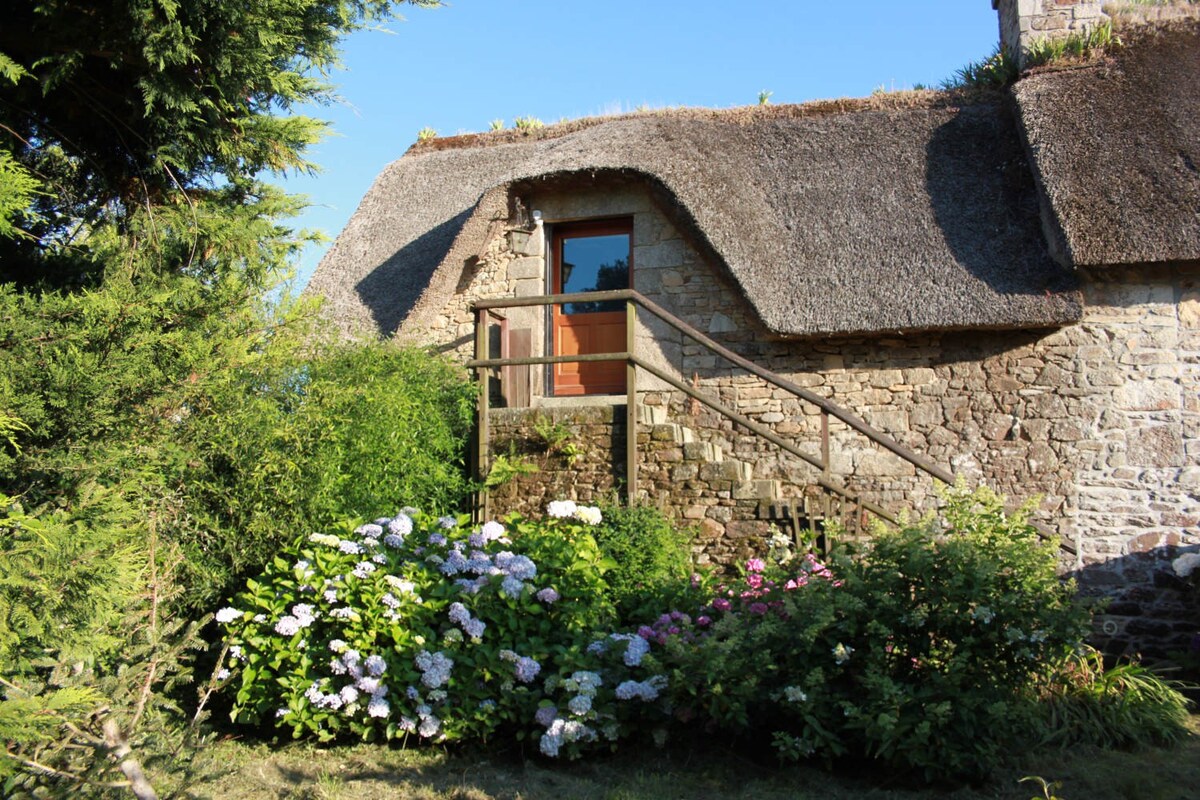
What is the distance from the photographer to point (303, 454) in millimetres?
6898

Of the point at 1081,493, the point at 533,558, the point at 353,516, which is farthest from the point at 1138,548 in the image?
the point at 353,516

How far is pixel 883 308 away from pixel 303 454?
4944 millimetres

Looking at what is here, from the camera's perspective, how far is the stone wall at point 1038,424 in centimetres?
844

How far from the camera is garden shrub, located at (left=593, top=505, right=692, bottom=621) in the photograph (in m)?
6.64

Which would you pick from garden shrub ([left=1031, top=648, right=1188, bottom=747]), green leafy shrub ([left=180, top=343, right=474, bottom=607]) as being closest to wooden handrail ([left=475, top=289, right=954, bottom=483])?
green leafy shrub ([left=180, top=343, right=474, bottom=607])

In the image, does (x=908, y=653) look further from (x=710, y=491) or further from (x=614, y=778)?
(x=710, y=491)

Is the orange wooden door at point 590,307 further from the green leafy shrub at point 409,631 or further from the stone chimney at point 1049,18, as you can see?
the stone chimney at point 1049,18

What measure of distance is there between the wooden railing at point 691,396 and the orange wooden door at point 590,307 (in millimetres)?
1856

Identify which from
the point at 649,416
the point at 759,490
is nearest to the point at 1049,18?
the point at 649,416

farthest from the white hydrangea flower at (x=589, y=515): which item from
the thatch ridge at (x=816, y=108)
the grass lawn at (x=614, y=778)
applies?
the thatch ridge at (x=816, y=108)

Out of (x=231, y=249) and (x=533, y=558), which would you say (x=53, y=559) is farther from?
(x=231, y=249)

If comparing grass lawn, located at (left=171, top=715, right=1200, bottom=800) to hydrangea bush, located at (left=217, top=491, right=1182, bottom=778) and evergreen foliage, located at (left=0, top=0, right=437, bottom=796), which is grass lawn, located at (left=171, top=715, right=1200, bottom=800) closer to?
hydrangea bush, located at (left=217, top=491, right=1182, bottom=778)

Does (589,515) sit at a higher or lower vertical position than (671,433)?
lower

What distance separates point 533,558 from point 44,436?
278cm
